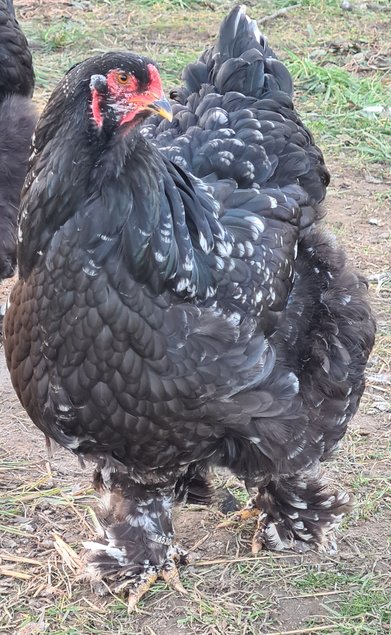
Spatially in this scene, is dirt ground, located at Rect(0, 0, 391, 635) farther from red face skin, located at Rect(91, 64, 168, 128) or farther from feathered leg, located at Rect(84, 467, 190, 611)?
red face skin, located at Rect(91, 64, 168, 128)

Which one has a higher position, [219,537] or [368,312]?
[368,312]

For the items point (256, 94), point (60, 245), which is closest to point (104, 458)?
point (60, 245)

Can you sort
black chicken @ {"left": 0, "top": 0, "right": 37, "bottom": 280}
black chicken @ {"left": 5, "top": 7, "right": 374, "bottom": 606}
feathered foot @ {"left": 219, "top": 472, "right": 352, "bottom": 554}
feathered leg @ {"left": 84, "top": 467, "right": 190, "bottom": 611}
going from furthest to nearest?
black chicken @ {"left": 0, "top": 0, "right": 37, "bottom": 280}, feathered foot @ {"left": 219, "top": 472, "right": 352, "bottom": 554}, feathered leg @ {"left": 84, "top": 467, "right": 190, "bottom": 611}, black chicken @ {"left": 5, "top": 7, "right": 374, "bottom": 606}

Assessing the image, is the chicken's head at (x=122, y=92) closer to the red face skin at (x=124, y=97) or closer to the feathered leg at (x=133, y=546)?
the red face skin at (x=124, y=97)

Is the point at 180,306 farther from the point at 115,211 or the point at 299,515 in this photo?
the point at 299,515

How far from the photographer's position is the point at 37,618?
3836mm

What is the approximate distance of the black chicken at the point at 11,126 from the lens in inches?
225

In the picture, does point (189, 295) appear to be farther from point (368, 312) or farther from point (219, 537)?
point (219, 537)

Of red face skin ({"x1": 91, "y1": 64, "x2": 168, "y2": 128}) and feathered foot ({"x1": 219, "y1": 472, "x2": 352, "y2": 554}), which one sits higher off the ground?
red face skin ({"x1": 91, "y1": 64, "x2": 168, "y2": 128})

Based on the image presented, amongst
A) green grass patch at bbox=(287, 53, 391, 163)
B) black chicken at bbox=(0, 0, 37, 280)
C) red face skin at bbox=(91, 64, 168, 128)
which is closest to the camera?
red face skin at bbox=(91, 64, 168, 128)

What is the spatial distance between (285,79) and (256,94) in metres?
0.23

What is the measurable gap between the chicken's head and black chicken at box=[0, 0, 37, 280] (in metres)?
2.72

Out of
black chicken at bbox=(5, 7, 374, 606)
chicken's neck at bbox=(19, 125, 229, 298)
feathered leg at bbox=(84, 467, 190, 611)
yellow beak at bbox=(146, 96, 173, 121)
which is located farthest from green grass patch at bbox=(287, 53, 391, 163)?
yellow beak at bbox=(146, 96, 173, 121)

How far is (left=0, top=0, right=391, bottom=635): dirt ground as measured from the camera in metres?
3.85
